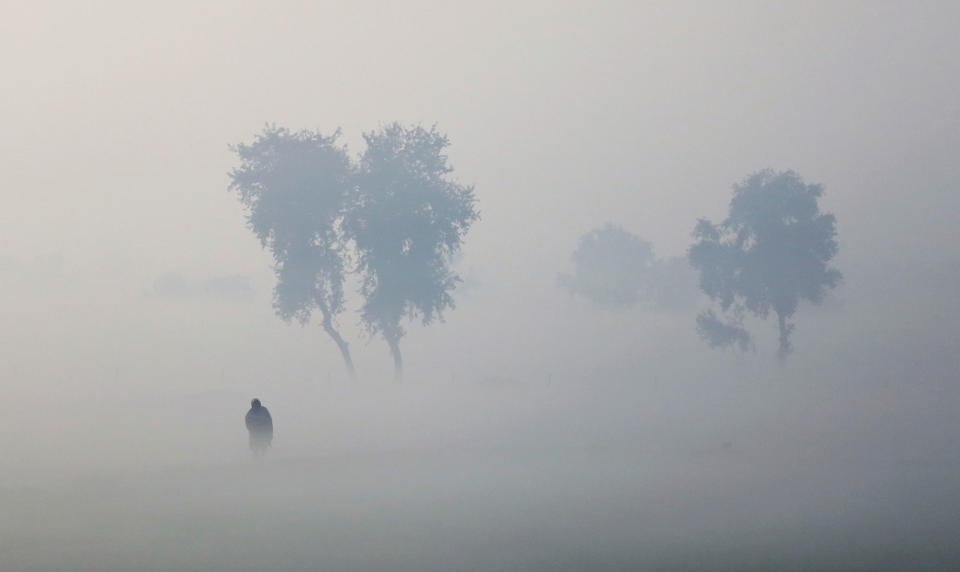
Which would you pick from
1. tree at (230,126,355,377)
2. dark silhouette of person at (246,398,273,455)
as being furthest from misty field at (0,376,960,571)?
tree at (230,126,355,377)

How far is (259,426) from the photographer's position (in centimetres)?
3403

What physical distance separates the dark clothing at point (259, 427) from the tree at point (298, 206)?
29351 mm

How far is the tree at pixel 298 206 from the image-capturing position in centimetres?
6419

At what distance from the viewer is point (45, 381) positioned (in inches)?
2689

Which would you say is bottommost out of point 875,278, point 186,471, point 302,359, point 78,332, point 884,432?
point 186,471

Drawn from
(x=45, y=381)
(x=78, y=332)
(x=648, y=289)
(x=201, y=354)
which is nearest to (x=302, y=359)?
(x=201, y=354)

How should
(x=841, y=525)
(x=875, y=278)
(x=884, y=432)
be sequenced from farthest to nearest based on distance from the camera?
1. (x=875, y=278)
2. (x=884, y=432)
3. (x=841, y=525)

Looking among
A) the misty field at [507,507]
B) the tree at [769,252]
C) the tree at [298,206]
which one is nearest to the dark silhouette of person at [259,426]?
the misty field at [507,507]

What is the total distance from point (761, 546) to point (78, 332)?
328 ft

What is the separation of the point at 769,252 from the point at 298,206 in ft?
129

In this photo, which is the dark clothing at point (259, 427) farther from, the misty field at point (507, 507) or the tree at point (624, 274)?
the tree at point (624, 274)

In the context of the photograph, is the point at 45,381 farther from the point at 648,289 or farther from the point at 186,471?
the point at 648,289

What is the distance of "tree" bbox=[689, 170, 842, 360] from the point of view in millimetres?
76812

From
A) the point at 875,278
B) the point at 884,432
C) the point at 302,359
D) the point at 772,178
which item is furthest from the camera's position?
the point at 875,278
